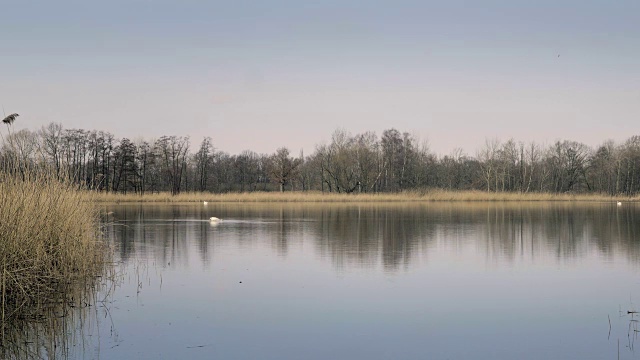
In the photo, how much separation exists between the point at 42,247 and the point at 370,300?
4.57 meters

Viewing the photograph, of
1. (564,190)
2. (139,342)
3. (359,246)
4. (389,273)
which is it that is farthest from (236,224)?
A: (564,190)

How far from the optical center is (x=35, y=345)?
233 inches

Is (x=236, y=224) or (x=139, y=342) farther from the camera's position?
(x=236, y=224)

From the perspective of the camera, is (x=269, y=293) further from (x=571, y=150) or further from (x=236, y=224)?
(x=571, y=150)

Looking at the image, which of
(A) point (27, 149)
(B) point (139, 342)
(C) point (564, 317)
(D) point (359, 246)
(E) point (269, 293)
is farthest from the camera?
(D) point (359, 246)

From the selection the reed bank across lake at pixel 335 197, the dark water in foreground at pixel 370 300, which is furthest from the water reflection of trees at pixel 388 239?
the reed bank across lake at pixel 335 197

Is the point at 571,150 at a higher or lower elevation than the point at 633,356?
higher

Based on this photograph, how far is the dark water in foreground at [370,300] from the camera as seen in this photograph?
234 inches

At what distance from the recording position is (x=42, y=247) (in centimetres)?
834

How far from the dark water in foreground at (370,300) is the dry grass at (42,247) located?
77 centimetres

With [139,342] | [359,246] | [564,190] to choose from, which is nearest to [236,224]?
[359,246]

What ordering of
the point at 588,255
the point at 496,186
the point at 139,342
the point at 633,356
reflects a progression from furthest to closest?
the point at 496,186 → the point at 588,255 → the point at 139,342 → the point at 633,356

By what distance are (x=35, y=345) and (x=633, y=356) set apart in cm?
570

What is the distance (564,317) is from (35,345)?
19.2 feet
